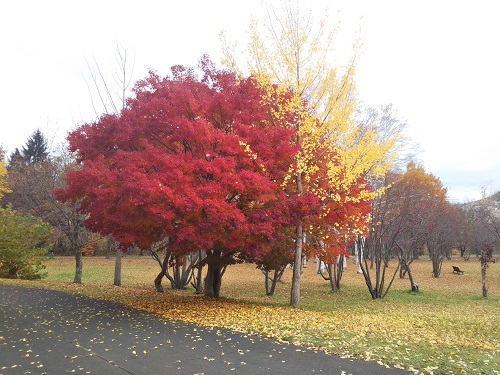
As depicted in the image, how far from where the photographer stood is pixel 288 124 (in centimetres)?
1257

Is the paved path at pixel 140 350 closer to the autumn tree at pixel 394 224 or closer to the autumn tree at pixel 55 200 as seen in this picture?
the autumn tree at pixel 55 200

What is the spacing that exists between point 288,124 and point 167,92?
12.8 feet

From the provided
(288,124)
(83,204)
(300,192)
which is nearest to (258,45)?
(288,124)

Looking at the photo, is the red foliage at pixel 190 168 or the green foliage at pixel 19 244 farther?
the green foliage at pixel 19 244

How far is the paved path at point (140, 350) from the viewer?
5.35 metres

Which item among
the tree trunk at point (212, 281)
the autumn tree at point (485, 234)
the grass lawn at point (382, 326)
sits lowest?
the grass lawn at point (382, 326)

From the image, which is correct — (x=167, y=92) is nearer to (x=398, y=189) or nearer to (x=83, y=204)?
(x=83, y=204)

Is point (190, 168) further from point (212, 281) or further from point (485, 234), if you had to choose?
point (485, 234)

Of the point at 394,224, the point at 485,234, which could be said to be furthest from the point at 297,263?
the point at 485,234

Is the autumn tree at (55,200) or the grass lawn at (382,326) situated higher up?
the autumn tree at (55,200)

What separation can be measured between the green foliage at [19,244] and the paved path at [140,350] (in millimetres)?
11533

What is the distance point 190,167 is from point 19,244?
14293 millimetres

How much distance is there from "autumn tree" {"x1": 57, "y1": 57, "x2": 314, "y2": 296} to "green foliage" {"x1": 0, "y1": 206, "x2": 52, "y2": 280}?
990 cm


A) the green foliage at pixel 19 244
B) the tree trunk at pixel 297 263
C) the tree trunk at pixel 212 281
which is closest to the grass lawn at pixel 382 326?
the tree trunk at pixel 297 263
